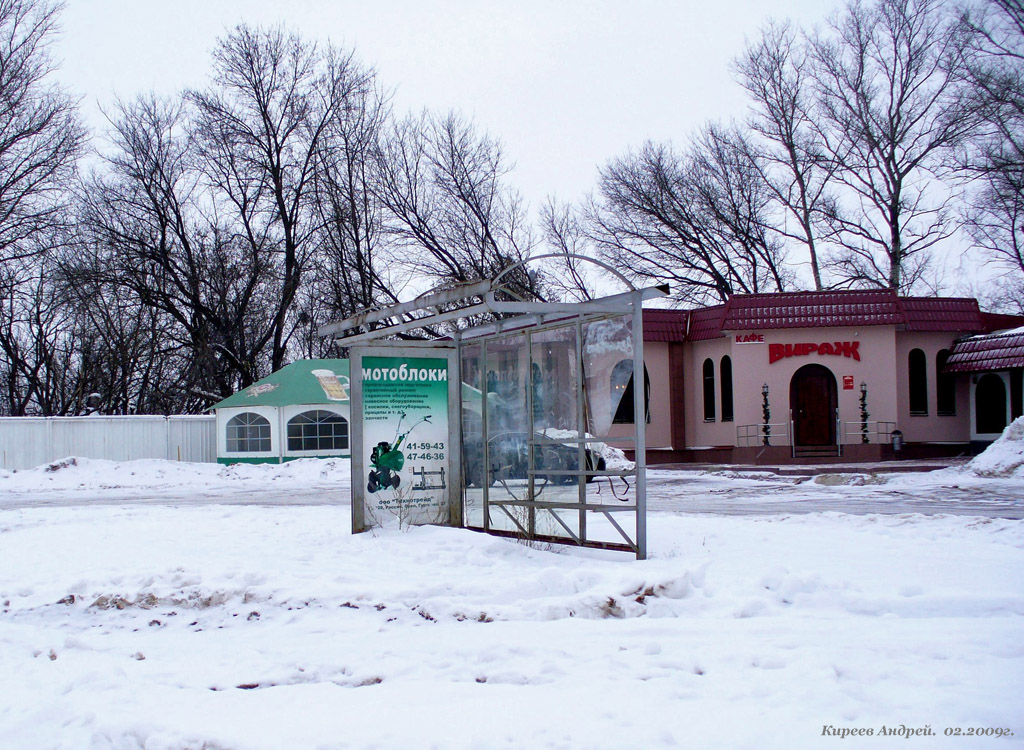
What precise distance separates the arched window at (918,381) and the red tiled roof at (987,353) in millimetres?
691

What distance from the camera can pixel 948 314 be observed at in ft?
101

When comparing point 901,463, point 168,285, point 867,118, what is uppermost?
point 867,118

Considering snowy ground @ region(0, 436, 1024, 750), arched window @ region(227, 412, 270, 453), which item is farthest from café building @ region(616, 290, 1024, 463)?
snowy ground @ region(0, 436, 1024, 750)

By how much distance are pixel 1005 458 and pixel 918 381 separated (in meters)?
9.42

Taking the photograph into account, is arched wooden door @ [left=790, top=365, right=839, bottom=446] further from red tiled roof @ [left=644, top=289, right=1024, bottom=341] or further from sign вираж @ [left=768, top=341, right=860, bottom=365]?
red tiled roof @ [left=644, top=289, right=1024, bottom=341]

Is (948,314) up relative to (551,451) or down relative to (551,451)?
up

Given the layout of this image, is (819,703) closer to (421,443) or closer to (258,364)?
(421,443)

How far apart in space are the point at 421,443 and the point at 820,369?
21084 mm

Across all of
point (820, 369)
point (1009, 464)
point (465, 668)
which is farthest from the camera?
point (820, 369)

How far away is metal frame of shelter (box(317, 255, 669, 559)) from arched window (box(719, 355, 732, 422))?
19.2m

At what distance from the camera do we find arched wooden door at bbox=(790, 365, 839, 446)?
29.6 metres

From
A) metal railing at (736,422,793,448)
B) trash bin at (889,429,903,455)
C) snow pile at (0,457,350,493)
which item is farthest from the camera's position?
metal railing at (736,422,793,448)

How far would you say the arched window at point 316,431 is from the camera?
31.8 m

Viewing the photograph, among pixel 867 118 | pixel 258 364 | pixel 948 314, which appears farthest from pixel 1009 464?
pixel 258 364
